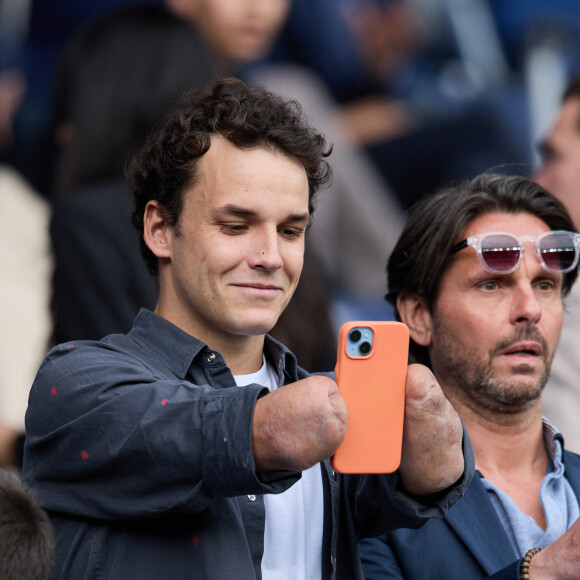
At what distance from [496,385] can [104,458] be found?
123 centimetres

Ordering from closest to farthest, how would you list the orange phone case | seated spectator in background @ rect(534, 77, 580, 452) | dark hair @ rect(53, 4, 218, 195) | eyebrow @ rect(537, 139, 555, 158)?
the orange phone case → dark hair @ rect(53, 4, 218, 195) → seated spectator in background @ rect(534, 77, 580, 452) → eyebrow @ rect(537, 139, 555, 158)

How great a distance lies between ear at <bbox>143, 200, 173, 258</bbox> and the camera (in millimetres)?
2049

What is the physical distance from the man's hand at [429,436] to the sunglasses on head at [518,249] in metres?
0.99

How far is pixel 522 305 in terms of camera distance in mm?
2662

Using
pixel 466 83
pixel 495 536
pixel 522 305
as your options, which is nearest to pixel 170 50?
pixel 522 305

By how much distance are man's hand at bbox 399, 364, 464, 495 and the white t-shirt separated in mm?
256

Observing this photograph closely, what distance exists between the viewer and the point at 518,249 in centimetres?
270

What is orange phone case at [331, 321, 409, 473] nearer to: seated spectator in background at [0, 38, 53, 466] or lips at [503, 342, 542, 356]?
lips at [503, 342, 542, 356]

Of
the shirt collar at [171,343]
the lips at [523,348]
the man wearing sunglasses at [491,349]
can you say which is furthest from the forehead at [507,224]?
the shirt collar at [171,343]

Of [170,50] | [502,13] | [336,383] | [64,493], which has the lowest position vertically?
[64,493]

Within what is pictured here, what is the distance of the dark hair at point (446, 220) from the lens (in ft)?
9.16

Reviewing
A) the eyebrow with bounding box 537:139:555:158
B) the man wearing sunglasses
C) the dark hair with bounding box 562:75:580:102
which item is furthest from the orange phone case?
the dark hair with bounding box 562:75:580:102

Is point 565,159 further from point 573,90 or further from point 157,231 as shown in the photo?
point 157,231

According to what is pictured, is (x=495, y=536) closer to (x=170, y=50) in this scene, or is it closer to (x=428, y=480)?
(x=428, y=480)
